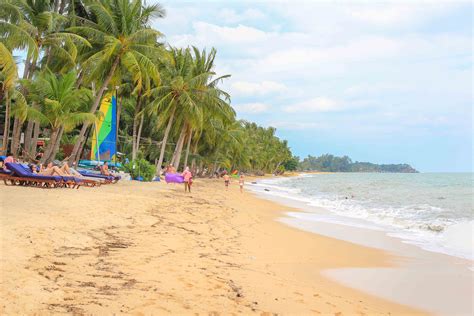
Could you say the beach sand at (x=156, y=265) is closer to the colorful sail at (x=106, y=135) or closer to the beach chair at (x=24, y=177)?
the beach chair at (x=24, y=177)

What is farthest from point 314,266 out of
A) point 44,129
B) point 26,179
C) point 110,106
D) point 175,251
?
point 44,129

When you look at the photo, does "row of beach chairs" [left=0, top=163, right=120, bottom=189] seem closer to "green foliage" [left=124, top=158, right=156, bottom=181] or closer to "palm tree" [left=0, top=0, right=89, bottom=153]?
"palm tree" [left=0, top=0, right=89, bottom=153]

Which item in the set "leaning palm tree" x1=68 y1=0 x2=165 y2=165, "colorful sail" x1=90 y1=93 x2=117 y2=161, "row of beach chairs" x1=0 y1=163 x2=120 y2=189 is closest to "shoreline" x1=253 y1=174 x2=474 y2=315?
"row of beach chairs" x1=0 y1=163 x2=120 y2=189

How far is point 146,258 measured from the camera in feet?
19.4

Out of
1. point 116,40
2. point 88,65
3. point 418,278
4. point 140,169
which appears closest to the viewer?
point 418,278

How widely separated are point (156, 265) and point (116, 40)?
15.0 meters

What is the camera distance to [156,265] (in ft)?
18.2

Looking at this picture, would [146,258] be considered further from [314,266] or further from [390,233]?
[390,233]

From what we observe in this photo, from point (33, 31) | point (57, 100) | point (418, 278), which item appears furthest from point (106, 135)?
point (418, 278)

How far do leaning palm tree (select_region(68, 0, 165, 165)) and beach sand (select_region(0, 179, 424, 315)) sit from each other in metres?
10.2

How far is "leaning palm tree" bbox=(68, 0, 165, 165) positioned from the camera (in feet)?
61.6

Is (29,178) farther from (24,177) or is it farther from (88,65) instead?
(88,65)

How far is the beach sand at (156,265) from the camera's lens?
159 inches

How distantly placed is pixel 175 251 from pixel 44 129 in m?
31.5
